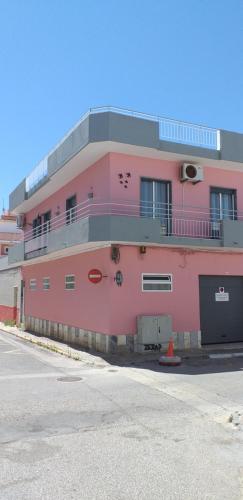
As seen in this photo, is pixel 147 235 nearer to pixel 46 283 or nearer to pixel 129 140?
pixel 129 140

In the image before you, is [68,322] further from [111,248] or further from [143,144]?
[143,144]

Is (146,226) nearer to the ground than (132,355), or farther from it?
farther from it

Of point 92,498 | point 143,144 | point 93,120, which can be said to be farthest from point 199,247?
point 92,498

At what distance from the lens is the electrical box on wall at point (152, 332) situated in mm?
14602

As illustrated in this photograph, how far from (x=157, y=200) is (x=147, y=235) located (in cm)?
221

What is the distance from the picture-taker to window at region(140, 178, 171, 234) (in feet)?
52.1

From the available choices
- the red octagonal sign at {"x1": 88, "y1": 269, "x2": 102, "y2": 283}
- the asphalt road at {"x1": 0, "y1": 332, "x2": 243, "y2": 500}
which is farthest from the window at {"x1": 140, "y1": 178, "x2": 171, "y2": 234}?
the asphalt road at {"x1": 0, "y1": 332, "x2": 243, "y2": 500}

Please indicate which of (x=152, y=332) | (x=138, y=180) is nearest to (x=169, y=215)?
(x=138, y=180)

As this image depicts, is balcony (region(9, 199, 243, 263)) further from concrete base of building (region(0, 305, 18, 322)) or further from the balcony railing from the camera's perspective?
concrete base of building (region(0, 305, 18, 322))

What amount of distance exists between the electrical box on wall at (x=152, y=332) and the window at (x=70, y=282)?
14.7 feet

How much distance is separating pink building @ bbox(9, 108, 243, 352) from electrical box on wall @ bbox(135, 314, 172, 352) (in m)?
0.03

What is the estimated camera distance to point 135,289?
596 inches

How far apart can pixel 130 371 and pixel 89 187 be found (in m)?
7.30

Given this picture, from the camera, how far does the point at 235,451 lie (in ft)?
19.4
